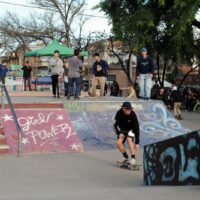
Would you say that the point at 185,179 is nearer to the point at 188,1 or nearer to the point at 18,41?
the point at 188,1

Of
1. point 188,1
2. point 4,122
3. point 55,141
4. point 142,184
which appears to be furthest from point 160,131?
point 188,1

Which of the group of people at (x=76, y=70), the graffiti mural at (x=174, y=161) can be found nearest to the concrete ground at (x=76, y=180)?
the graffiti mural at (x=174, y=161)

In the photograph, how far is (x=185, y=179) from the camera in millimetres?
6805

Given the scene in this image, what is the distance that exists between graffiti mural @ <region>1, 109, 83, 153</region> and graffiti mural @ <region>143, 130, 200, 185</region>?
417 centimetres

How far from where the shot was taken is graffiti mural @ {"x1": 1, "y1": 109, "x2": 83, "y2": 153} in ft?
38.6

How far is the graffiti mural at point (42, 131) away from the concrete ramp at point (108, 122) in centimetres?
41

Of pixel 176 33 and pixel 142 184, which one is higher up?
pixel 176 33

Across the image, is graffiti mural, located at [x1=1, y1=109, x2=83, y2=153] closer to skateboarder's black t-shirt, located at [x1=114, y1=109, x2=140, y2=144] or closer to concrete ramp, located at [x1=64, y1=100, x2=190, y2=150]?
concrete ramp, located at [x1=64, y1=100, x2=190, y2=150]

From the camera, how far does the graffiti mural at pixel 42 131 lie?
1177cm

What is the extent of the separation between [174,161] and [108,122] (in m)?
6.92

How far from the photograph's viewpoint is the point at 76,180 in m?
8.52

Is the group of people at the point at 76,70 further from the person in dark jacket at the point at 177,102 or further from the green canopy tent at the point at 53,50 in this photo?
the green canopy tent at the point at 53,50

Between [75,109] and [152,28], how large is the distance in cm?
1287

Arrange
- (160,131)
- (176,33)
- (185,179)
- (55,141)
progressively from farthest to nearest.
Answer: (176,33) → (160,131) → (55,141) → (185,179)
